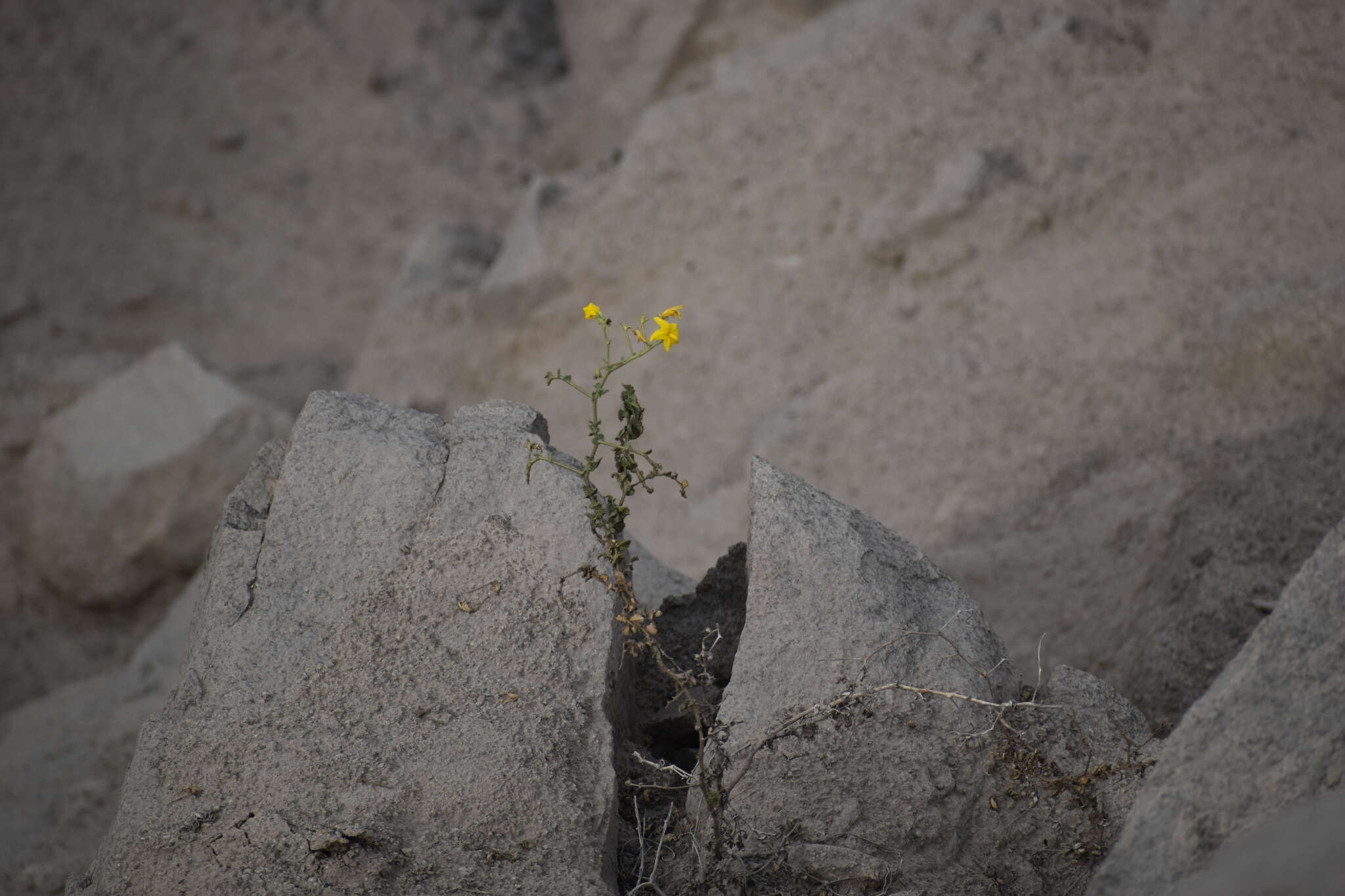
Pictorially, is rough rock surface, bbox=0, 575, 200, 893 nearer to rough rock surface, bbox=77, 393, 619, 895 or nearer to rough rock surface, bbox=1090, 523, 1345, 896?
rough rock surface, bbox=77, 393, 619, 895

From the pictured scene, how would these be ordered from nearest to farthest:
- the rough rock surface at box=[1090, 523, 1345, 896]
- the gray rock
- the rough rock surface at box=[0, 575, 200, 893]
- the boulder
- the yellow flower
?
1. the gray rock
2. the rough rock surface at box=[1090, 523, 1345, 896]
3. the yellow flower
4. the rough rock surface at box=[0, 575, 200, 893]
5. the boulder

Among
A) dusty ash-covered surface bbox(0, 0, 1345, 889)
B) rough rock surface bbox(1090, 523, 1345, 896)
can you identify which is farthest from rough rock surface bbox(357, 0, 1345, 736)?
rough rock surface bbox(1090, 523, 1345, 896)

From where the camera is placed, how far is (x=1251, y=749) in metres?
1.48

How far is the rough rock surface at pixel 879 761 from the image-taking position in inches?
67.1

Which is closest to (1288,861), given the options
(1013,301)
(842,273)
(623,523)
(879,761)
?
(879,761)

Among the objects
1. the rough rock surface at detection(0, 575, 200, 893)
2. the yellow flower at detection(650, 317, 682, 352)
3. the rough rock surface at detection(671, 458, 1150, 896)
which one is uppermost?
the yellow flower at detection(650, 317, 682, 352)

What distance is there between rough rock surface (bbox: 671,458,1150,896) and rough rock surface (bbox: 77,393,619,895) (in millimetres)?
248

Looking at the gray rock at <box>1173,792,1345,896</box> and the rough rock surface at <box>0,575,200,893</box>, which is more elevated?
the gray rock at <box>1173,792,1345,896</box>

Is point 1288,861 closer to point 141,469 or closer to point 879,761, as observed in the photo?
point 879,761

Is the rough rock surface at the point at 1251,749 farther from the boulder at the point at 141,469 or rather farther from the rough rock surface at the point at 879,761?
the boulder at the point at 141,469

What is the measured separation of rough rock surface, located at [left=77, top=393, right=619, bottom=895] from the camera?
1661 mm

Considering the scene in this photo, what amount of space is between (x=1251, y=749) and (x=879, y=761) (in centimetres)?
54

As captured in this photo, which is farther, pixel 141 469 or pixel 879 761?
pixel 141 469

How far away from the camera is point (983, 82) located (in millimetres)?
4562
